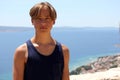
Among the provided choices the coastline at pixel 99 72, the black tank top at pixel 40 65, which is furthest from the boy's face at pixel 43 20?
the coastline at pixel 99 72

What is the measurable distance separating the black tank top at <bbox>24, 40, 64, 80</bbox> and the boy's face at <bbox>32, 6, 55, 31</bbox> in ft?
0.38

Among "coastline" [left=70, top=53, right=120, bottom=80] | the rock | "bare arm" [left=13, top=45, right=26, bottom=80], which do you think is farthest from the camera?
the rock

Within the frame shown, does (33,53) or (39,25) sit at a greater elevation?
(39,25)

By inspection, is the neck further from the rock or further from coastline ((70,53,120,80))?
the rock

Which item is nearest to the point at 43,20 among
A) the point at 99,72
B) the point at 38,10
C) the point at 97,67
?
the point at 38,10

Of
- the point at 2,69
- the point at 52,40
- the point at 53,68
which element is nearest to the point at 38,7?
the point at 52,40

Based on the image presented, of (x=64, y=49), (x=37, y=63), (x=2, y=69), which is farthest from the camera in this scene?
(x=2, y=69)

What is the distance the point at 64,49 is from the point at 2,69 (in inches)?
2290

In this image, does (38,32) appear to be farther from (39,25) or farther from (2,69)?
(2,69)

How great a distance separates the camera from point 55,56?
204 centimetres

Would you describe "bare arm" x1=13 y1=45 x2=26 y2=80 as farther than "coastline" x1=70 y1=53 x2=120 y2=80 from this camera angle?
No

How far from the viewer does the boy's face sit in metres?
2.02

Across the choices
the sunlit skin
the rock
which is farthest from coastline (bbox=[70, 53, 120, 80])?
the sunlit skin

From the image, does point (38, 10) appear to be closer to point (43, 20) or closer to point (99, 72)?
point (43, 20)
